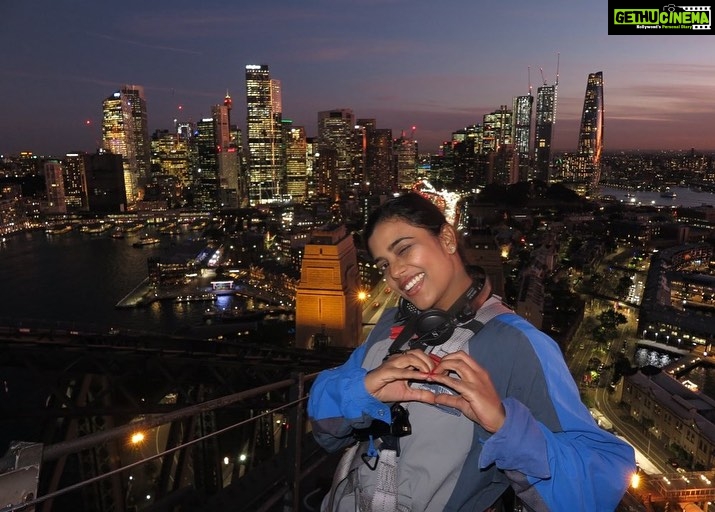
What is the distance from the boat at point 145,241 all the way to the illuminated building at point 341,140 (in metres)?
30.4

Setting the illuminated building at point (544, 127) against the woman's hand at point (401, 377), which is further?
the illuminated building at point (544, 127)

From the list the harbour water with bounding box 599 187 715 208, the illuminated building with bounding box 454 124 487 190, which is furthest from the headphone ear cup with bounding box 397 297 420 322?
the illuminated building with bounding box 454 124 487 190

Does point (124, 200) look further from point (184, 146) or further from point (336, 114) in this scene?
point (336, 114)

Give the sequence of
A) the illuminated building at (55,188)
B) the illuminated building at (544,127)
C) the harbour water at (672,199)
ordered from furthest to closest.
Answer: the illuminated building at (544,127)
the harbour water at (672,199)
the illuminated building at (55,188)

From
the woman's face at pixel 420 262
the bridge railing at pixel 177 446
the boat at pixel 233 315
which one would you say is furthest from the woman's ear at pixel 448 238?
the boat at pixel 233 315

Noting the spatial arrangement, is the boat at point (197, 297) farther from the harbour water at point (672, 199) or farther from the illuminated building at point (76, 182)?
the harbour water at point (672, 199)

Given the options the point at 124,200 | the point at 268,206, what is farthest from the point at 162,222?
the point at 268,206

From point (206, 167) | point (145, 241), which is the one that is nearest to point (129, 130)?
point (206, 167)

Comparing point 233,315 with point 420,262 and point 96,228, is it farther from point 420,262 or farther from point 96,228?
point 96,228

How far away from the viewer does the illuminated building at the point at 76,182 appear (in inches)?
1943

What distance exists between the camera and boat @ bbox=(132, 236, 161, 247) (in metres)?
32.9

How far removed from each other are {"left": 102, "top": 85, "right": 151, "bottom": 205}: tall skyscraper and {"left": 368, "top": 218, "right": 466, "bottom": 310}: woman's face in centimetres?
6844

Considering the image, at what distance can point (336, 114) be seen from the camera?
228ft

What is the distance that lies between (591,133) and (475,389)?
244 feet
